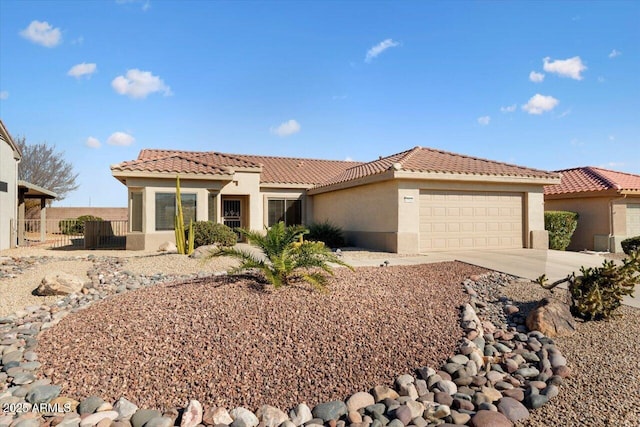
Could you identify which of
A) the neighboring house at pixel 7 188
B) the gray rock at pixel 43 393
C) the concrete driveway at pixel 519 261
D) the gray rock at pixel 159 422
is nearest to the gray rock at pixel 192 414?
the gray rock at pixel 159 422

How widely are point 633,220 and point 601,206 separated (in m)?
1.62

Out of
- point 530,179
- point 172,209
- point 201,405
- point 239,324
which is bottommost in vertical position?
point 201,405

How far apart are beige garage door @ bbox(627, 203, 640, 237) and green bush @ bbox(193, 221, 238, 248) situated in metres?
17.8

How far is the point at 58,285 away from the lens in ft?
27.8

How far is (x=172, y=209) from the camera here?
1581 centimetres

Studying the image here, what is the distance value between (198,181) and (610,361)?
1469 cm

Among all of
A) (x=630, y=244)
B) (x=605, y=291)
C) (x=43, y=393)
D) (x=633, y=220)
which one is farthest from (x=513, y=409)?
(x=633, y=220)

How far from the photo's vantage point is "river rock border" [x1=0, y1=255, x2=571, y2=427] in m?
3.95

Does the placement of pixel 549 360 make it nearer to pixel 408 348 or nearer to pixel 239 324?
pixel 408 348

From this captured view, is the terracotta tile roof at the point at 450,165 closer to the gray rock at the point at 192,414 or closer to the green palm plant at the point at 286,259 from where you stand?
the green palm plant at the point at 286,259

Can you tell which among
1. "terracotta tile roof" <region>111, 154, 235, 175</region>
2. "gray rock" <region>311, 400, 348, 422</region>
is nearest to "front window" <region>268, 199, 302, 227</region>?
"terracotta tile roof" <region>111, 154, 235, 175</region>

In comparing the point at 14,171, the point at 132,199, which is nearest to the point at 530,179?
the point at 132,199

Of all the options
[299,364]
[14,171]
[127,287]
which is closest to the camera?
[299,364]

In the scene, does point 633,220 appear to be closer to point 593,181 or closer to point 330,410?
point 593,181
